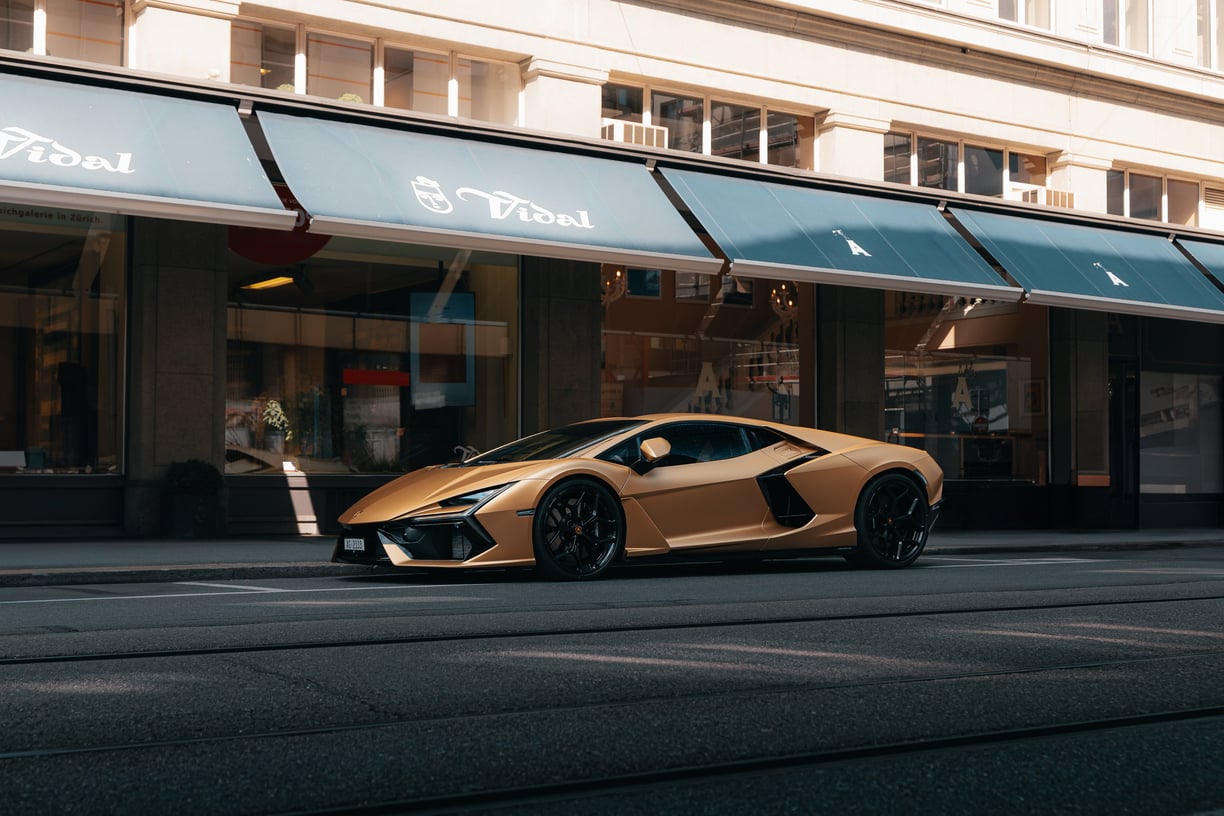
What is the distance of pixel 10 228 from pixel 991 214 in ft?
44.8

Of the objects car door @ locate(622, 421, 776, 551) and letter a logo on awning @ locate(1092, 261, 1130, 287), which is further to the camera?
letter a logo on awning @ locate(1092, 261, 1130, 287)

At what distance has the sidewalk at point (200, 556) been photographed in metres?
11.6

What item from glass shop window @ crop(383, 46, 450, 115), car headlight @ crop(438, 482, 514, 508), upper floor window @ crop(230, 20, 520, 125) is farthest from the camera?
glass shop window @ crop(383, 46, 450, 115)

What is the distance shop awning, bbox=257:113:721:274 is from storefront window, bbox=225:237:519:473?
6.03 feet

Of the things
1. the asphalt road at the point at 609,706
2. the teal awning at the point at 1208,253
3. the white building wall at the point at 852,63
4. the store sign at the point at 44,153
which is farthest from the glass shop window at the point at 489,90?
the teal awning at the point at 1208,253

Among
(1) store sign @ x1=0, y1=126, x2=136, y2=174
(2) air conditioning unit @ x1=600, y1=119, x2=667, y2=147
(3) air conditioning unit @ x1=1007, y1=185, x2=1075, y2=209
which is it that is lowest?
(1) store sign @ x1=0, y1=126, x2=136, y2=174

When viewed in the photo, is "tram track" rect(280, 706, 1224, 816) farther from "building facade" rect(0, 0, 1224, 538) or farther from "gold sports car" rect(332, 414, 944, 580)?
"building facade" rect(0, 0, 1224, 538)

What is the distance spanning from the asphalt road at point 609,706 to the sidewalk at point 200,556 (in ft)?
6.25

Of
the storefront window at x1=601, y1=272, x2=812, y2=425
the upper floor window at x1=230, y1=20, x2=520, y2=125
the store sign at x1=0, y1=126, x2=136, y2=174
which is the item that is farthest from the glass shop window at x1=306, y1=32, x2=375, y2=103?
the storefront window at x1=601, y1=272, x2=812, y2=425

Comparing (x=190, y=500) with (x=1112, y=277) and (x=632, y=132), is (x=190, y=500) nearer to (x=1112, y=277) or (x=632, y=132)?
(x=632, y=132)

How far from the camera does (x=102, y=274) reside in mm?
16125

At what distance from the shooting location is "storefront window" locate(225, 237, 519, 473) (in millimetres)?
16891

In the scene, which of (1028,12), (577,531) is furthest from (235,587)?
(1028,12)

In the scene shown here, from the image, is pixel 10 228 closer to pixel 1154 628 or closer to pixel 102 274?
pixel 102 274
